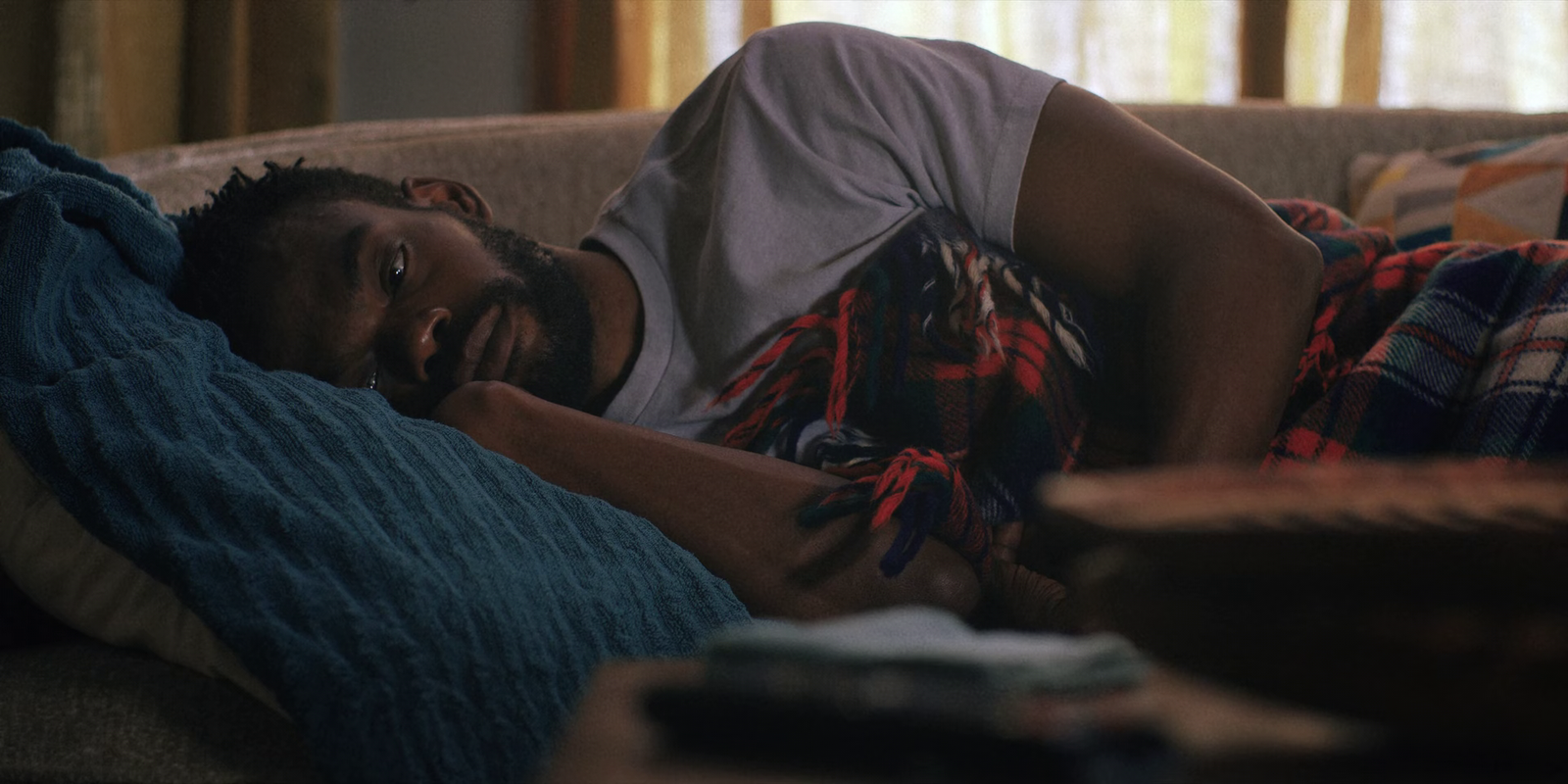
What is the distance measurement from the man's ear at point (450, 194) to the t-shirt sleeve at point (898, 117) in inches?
15.7

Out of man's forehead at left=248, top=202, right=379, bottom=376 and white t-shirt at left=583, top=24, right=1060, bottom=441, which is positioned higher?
white t-shirt at left=583, top=24, right=1060, bottom=441

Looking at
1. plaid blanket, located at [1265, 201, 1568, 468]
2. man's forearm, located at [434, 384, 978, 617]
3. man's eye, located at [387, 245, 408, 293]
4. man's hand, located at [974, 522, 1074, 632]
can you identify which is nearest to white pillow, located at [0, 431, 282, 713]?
man's forearm, located at [434, 384, 978, 617]

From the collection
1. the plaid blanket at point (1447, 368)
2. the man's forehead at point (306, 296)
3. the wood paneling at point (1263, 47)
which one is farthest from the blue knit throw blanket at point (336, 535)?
the wood paneling at point (1263, 47)

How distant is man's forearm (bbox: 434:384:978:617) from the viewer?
0.83 meters

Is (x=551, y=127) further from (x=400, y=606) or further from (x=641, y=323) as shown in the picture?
(x=400, y=606)

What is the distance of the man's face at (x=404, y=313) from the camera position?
1067mm

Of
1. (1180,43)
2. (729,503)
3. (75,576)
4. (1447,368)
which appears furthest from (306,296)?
(1180,43)

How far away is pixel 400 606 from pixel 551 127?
1.00 m

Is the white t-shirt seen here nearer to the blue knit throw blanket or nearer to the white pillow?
the blue knit throw blanket

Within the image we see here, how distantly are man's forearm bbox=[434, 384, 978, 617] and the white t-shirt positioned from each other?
14cm

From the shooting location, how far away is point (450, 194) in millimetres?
1329

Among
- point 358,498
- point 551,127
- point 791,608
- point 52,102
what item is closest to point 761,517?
point 791,608

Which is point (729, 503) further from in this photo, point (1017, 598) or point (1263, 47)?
point (1263, 47)

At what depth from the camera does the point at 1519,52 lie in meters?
2.13
